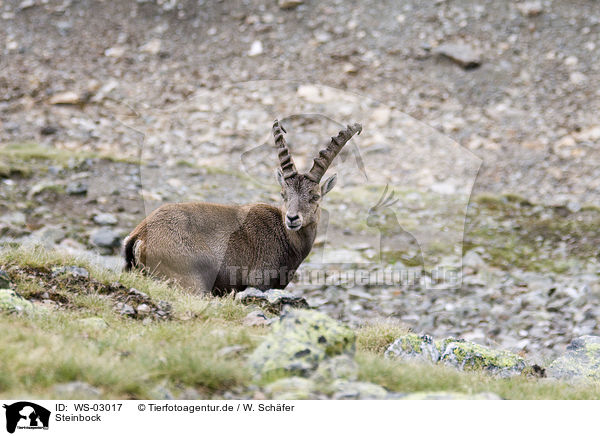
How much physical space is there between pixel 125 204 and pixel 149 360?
12.8 metres

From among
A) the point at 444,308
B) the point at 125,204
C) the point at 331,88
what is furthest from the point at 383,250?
the point at 331,88

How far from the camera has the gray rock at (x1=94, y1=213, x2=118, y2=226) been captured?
17500mm

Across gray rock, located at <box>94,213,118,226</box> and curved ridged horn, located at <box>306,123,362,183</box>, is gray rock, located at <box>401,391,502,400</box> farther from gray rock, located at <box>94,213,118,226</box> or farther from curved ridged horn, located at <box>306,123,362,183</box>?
gray rock, located at <box>94,213,118,226</box>

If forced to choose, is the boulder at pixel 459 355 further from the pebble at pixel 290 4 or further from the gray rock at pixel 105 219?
the pebble at pixel 290 4

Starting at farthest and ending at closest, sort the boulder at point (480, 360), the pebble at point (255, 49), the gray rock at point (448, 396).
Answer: the pebble at point (255, 49), the boulder at point (480, 360), the gray rock at point (448, 396)

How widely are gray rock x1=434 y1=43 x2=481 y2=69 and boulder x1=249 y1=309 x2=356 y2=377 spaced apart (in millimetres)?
21969

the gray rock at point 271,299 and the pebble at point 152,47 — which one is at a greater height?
the pebble at point 152,47

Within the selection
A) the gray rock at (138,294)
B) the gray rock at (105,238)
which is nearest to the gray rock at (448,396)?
the gray rock at (138,294)

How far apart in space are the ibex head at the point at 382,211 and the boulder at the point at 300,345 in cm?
1225

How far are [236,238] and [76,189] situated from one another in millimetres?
9053

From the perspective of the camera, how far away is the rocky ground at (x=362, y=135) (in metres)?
16.3

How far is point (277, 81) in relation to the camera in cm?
2700

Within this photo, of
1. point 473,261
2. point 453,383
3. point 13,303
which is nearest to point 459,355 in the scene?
point 453,383

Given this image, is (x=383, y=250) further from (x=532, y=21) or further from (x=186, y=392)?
(x=532, y=21)
